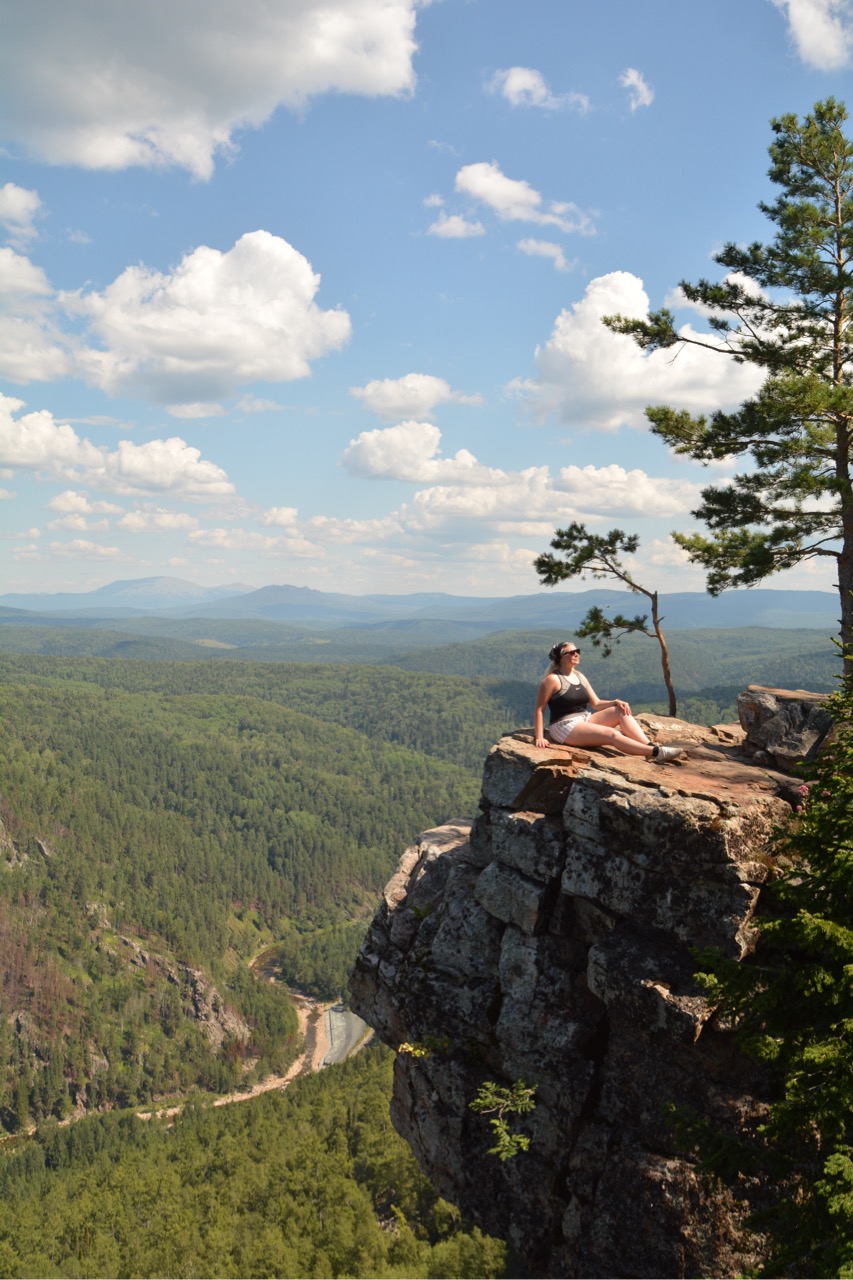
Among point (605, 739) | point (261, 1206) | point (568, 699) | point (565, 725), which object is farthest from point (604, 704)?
point (261, 1206)

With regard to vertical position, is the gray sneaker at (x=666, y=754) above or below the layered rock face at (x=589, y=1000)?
above

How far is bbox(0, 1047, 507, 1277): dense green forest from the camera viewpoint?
63.4 meters

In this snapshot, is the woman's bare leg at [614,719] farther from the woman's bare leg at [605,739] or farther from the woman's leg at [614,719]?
the woman's bare leg at [605,739]

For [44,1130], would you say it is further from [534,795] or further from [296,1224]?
[534,795]

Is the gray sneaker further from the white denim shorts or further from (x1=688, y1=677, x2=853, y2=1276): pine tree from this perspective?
(x1=688, y1=677, x2=853, y2=1276): pine tree

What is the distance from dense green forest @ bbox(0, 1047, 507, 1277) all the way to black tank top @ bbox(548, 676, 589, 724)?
6153 centimetres

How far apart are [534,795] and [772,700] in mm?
6092

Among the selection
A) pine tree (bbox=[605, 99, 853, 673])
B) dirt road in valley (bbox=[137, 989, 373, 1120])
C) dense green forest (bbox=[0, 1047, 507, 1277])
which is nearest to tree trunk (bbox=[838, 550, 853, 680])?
pine tree (bbox=[605, 99, 853, 673])

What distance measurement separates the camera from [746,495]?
947 inches

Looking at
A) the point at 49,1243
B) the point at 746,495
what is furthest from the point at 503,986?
the point at 49,1243

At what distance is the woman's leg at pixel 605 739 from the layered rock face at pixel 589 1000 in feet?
1.52

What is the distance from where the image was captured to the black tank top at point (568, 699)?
718 inches

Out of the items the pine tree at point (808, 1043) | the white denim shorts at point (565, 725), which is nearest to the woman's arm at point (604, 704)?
the white denim shorts at point (565, 725)

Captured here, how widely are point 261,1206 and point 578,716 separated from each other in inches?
3567
